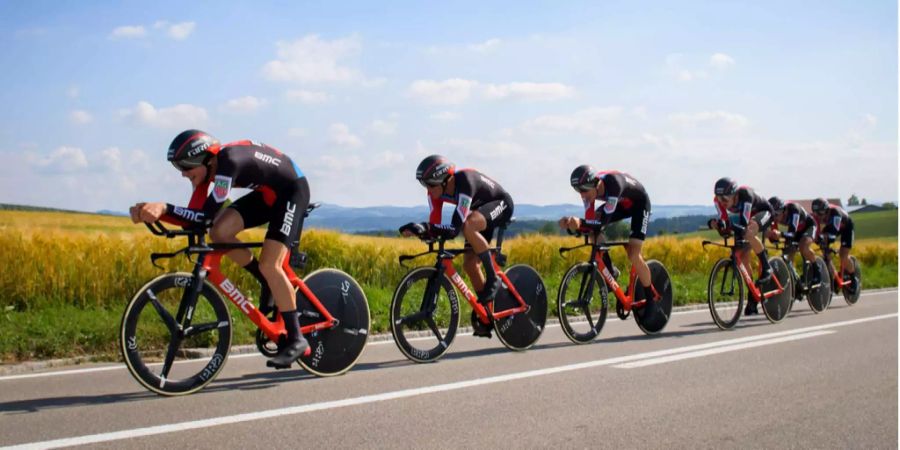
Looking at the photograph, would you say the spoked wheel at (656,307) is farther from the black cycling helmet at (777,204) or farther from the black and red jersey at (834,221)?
the black and red jersey at (834,221)

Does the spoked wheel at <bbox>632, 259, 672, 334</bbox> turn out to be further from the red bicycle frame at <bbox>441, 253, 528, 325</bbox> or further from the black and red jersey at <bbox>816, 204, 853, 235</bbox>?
the black and red jersey at <bbox>816, 204, 853, 235</bbox>

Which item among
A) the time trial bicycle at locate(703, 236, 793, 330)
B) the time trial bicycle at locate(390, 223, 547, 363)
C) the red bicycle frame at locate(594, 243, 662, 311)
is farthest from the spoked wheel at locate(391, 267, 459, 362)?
the time trial bicycle at locate(703, 236, 793, 330)

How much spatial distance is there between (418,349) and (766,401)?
11.2 feet

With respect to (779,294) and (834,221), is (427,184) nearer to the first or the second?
(779,294)

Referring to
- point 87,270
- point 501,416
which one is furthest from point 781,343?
point 87,270

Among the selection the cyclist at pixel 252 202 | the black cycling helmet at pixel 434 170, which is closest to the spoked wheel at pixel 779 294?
the black cycling helmet at pixel 434 170

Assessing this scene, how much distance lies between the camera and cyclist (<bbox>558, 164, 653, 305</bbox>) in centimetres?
1070

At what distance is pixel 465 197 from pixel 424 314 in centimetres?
124

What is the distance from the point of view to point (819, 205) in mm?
18062

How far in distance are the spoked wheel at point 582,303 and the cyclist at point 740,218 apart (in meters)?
2.57

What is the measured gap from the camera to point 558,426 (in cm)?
625

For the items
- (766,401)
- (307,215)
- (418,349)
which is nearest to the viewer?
(766,401)

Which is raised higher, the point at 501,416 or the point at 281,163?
the point at 281,163

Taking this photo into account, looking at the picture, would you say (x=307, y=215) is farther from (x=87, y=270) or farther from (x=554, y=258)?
(x=554, y=258)
